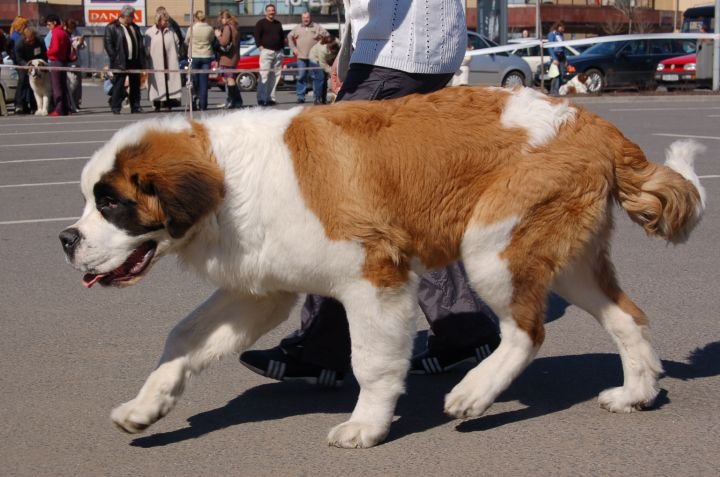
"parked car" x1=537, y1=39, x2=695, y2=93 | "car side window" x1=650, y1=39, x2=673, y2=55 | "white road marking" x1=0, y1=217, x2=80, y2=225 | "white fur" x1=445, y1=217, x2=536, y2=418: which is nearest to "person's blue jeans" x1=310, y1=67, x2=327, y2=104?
"parked car" x1=537, y1=39, x2=695, y2=93

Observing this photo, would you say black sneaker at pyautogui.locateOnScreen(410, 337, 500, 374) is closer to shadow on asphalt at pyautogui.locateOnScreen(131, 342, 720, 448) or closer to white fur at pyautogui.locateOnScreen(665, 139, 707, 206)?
shadow on asphalt at pyautogui.locateOnScreen(131, 342, 720, 448)

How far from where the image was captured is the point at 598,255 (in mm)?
4848

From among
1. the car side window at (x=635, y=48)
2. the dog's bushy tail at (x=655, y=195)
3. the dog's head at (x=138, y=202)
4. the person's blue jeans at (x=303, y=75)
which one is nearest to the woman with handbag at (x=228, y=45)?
the person's blue jeans at (x=303, y=75)

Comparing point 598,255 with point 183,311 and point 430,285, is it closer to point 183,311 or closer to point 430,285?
point 430,285

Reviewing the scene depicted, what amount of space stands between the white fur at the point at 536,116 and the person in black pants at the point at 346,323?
29.6 inches

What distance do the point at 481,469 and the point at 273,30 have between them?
73.8 ft

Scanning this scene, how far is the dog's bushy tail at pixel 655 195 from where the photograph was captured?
4.65 metres

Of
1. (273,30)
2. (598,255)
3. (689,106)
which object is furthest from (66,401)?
(273,30)

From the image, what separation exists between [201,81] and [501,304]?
19373 mm

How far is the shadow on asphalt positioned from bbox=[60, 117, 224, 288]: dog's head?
804mm

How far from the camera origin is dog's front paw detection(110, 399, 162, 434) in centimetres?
445

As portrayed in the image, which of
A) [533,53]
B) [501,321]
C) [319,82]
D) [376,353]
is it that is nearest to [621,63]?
[533,53]

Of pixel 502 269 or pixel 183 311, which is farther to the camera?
pixel 183 311

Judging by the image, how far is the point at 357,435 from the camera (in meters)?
4.38
